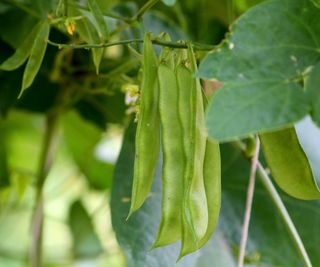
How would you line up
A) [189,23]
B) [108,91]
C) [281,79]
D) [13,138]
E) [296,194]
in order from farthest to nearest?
[13,138] → [189,23] → [108,91] → [296,194] → [281,79]

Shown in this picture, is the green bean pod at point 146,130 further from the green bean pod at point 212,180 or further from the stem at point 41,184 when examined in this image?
the stem at point 41,184

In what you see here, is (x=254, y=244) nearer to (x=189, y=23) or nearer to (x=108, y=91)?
(x=108, y=91)

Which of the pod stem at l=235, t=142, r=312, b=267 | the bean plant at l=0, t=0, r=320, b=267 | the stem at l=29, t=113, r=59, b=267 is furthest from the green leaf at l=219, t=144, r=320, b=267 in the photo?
the stem at l=29, t=113, r=59, b=267

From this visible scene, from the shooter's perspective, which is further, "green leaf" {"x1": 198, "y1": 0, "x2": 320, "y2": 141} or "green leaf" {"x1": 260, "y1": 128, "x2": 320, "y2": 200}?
"green leaf" {"x1": 260, "y1": 128, "x2": 320, "y2": 200}

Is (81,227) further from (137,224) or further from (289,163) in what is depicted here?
(289,163)

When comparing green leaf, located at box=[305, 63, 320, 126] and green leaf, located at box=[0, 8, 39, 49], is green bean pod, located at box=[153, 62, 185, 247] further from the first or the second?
green leaf, located at box=[0, 8, 39, 49]

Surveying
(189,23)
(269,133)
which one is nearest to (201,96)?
(269,133)

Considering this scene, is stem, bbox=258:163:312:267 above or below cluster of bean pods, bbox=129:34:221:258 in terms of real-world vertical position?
below
